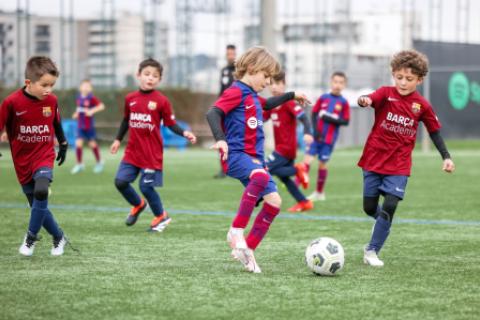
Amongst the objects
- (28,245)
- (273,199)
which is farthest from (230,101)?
(28,245)

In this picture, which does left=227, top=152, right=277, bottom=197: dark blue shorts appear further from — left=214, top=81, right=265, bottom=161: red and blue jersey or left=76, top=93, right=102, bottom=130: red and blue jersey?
left=76, top=93, right=102, bottom=130: red and blue jersey

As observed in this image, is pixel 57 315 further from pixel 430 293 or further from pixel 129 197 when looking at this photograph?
pixel 129 197

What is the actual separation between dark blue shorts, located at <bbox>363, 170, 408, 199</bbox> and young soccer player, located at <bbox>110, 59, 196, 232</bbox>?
259 centimetres

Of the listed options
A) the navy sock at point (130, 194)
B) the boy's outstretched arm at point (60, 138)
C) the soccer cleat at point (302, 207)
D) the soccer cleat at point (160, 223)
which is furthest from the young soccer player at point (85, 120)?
the boy's outstretched arm at point (60, 138)

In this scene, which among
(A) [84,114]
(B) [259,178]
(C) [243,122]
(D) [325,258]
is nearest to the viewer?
(D) [325,258]

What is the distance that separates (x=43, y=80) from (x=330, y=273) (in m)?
2.72

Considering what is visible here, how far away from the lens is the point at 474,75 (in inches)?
1140

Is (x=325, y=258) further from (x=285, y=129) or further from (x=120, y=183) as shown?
(x=285, y=129)

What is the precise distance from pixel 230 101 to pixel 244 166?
481 mm

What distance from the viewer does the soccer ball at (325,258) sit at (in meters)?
6.07

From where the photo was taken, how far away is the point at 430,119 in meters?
7.00

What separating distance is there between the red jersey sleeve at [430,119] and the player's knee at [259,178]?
1.41 meters

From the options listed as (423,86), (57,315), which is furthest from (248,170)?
(423,86)

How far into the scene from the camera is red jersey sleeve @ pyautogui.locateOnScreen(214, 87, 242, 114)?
6.46 metres
